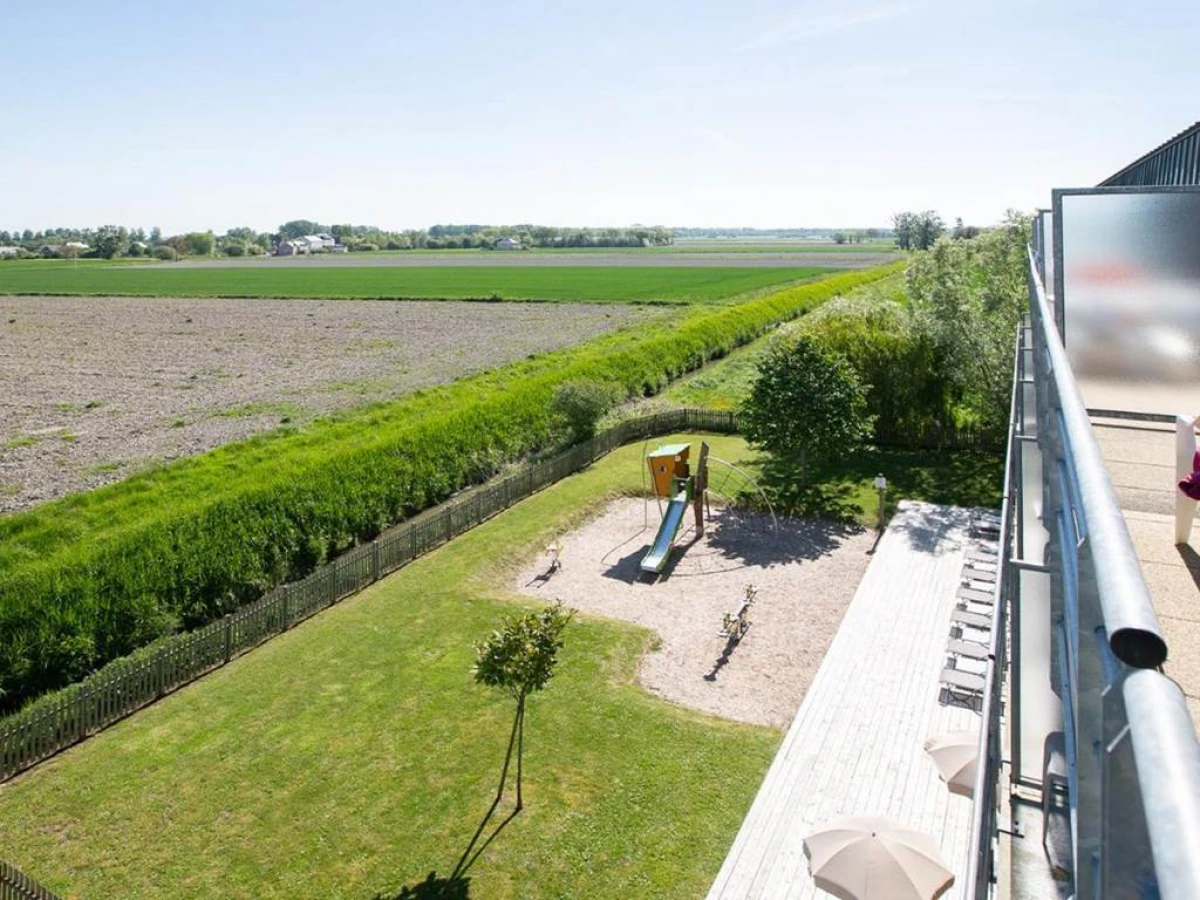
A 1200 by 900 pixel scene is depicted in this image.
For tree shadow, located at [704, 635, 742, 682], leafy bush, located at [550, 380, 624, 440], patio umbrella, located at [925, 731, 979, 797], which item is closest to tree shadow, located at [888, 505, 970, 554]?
tree shadow, located at [704, 635, 742, 682]

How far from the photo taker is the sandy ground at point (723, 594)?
56.1 feet

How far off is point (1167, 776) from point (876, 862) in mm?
10767

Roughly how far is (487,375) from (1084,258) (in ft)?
124

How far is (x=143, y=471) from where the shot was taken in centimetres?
2780

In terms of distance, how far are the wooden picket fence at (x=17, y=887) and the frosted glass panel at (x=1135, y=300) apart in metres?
12.2

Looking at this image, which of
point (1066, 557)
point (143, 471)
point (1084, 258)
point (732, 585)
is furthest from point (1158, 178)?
point (143, 471)

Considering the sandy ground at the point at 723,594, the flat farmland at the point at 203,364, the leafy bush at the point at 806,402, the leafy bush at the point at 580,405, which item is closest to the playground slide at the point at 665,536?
the sandy ground at the point at 723,594

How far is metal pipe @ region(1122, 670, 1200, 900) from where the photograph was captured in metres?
0.81

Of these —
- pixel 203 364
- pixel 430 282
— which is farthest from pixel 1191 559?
pixel 430 282

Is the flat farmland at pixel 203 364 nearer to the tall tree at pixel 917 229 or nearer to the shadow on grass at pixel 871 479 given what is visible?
the shadow on grass at pixel 871 479

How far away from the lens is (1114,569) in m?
1.33

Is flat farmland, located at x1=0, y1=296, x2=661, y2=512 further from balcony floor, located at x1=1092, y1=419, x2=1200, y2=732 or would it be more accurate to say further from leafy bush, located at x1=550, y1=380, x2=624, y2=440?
balcony floor, located at x1=1092, y1=419, x2=1200, y2=732

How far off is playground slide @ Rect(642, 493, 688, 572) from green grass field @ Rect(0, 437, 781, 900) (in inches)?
158

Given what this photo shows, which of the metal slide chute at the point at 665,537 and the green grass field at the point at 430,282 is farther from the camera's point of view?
the green grass field at the point at 430,282
